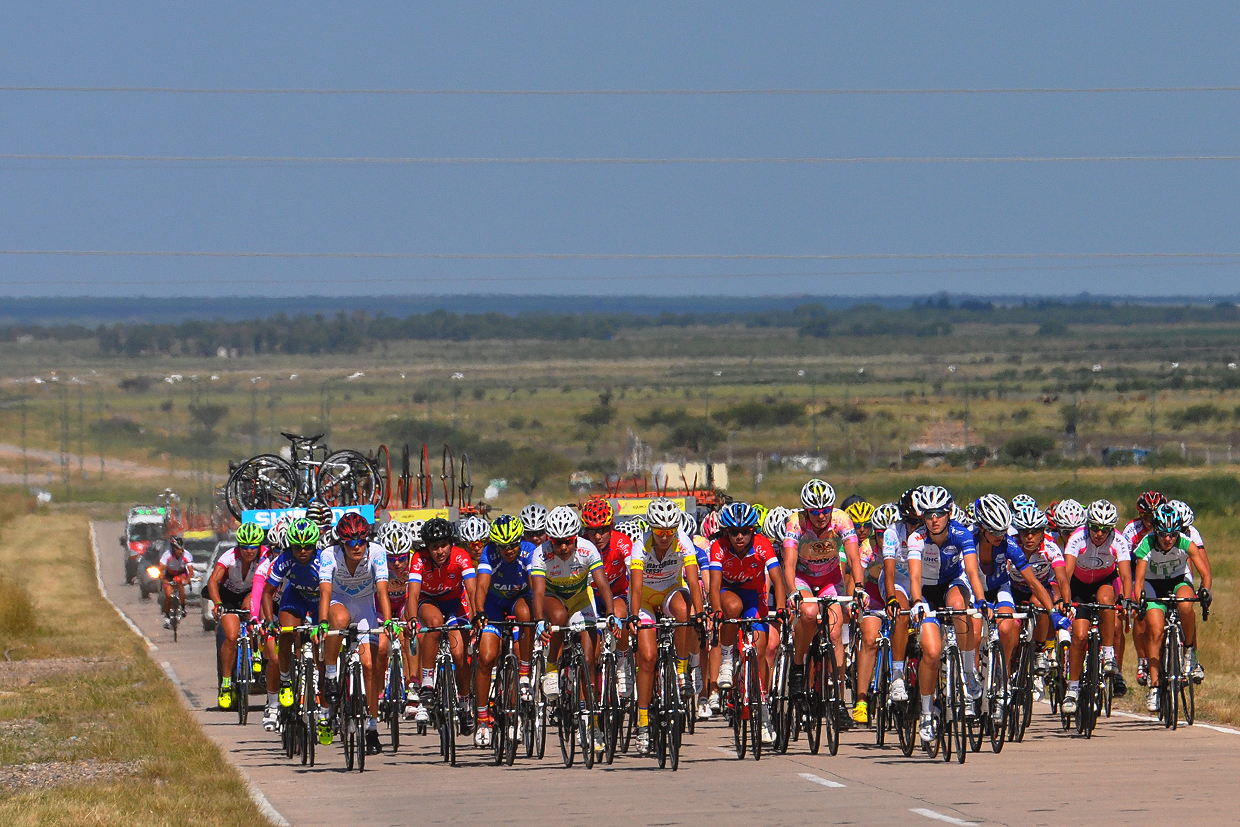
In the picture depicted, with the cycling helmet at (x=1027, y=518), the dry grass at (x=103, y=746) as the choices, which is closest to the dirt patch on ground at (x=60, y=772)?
the dry grass at (x=103, y=746)

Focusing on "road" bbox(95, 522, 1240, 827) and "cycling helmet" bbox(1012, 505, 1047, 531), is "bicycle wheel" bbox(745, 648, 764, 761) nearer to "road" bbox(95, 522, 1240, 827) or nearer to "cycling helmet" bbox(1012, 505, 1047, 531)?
"road" bbox(95, 522, 1240, 827)

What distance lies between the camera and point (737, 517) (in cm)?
1747

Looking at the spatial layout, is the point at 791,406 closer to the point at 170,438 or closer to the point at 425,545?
the point at 170,438

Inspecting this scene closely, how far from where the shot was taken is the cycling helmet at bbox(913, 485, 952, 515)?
53.4 feet

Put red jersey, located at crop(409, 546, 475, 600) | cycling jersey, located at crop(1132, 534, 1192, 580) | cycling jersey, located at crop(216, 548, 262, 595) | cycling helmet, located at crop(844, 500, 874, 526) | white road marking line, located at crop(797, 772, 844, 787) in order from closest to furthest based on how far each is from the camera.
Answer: white road marking line, located at crop(797, 772, 844, 787)
red jersey, located at crop(409, 546, 475, 600)
cycling jersey, located at crop(1132, 534, 1192, 580)
cycling helmet, located at crop(844, 500, 874, 526)
cycling jersey, located at crop(216, 548, 262, 595)

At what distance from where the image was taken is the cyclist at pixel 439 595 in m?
17.5

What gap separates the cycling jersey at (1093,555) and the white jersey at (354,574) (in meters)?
6.11

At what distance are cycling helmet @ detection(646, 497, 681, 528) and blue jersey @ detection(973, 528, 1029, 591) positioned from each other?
2.40 meters

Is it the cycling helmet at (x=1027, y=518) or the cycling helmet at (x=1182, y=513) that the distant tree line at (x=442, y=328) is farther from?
the cycling helmet at (x=1027, y=518)

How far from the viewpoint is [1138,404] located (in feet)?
381

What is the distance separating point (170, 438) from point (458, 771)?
93153 millimetres

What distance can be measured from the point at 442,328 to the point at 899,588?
138080 millimetres

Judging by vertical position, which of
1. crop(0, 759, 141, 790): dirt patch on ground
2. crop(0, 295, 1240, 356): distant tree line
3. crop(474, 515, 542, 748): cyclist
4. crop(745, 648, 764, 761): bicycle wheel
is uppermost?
crop(0, 295, 1240, 356): distant tree line

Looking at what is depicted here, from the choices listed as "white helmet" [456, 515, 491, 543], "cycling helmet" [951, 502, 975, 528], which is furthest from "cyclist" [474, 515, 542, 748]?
"cycling helmet" [951, 502, 975, 528]
